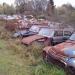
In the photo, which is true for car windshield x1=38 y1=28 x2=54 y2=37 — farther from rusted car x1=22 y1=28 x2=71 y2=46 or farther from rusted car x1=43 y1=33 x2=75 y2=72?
rusted car x1=43 y1=33 x2=75 y2=72

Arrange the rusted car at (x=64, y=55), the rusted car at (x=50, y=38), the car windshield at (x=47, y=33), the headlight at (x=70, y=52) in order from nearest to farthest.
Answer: the rusted car at (x=64, y=55)
the headlight at (x=70, y=52)
the rusted car at (x=50, y=38)
the car windshield at (x=47, y=33)

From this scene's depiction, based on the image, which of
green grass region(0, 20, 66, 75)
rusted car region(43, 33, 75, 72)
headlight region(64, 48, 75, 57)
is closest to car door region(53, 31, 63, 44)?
green grass region(0, 20, 66, 75)

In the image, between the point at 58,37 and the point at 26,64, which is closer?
the point at 26,64

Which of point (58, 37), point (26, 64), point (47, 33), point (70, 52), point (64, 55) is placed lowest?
point (26, 64)

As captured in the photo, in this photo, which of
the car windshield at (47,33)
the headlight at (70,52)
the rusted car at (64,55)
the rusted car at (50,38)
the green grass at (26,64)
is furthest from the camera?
the car windshield at (47,33)

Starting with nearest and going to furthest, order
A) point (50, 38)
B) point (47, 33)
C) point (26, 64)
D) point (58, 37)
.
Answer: point (26, 64) → point (50, 38) → point (58, 37) → point (47, 33)

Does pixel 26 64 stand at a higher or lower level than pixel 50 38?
lower

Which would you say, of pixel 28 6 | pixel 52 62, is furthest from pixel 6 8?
pixel 52 62

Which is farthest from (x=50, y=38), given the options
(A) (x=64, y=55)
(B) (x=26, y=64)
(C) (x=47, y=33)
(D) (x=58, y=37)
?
(A) (x=64, y=55)

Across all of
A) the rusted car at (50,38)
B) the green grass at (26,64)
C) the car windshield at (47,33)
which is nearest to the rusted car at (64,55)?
the green grass at (26,64)

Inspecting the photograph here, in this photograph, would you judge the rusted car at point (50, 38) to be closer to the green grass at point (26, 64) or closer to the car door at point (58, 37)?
the car door at point (58, 37)

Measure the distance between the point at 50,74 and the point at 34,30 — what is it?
426 inches

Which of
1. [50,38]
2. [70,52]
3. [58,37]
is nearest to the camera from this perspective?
[70,52]

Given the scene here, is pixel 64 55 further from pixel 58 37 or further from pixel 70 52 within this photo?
pixel 58 37
